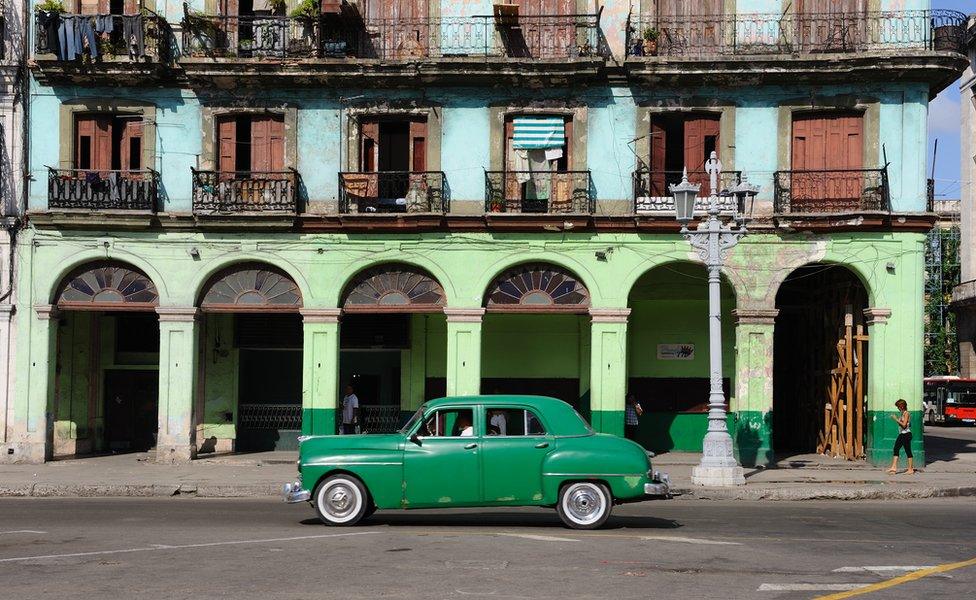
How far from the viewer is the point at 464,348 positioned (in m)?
26.9

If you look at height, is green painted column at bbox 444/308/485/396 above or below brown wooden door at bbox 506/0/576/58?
below

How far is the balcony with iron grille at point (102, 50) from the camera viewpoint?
87.4 feet

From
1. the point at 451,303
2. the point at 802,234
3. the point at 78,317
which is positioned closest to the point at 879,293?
the point at 802,234

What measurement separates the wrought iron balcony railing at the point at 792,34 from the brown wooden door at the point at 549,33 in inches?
52.5

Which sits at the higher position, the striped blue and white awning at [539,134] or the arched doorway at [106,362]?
the striped blue and white awning at [539,134]

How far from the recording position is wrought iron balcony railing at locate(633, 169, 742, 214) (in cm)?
2648

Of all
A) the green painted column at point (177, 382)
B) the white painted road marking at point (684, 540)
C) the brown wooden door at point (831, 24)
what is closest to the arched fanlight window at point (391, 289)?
the green painted column at point (177, 382)

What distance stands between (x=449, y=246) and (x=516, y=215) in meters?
1.66

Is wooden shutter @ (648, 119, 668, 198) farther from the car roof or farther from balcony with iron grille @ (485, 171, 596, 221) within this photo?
the car roof

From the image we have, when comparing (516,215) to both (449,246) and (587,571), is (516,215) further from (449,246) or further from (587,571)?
(587,571)

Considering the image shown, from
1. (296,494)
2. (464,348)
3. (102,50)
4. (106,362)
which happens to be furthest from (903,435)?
(102,50)

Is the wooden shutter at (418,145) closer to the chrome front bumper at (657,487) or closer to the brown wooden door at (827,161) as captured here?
the brown wooden door at (827,161)

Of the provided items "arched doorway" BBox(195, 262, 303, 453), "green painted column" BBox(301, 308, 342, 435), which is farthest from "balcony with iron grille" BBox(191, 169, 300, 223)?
"arched doorway" BBox(195, 262, 303, 453)

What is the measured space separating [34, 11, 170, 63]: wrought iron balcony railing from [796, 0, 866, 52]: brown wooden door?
13.8 metres
